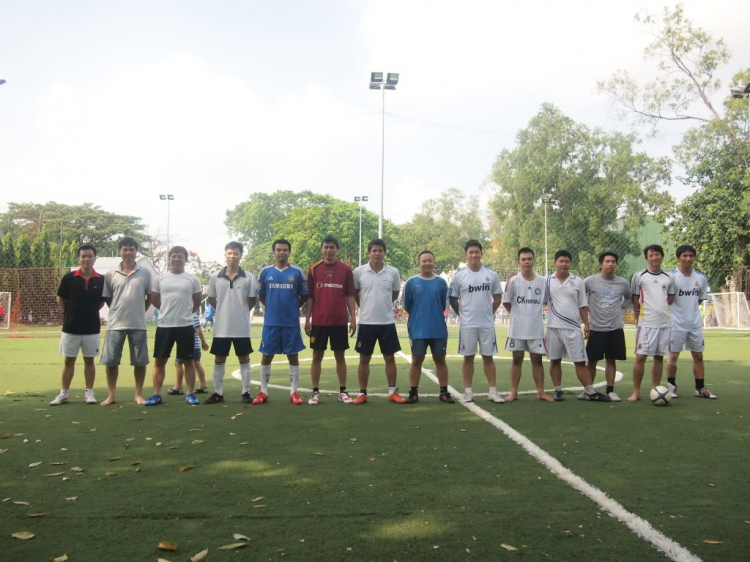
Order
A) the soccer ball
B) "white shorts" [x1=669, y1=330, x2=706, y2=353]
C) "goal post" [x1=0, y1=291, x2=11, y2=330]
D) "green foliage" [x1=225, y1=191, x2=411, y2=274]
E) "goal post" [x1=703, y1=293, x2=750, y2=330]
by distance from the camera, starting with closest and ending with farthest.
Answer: the soccer ball, "white shorts" [x1=669, y1=330, x2=706, y2=353], "goal post" [x1=703, y1=293, x2=750, y2=330], "goal post" [x1=0, y1=291, x2=11, y2=330], "green foliage" [x1=225, y1=191, x2=411, y2=274]

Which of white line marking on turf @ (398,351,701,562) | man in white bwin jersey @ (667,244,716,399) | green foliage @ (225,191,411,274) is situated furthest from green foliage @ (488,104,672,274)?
white line marking on turf @ (398,351,701,562)

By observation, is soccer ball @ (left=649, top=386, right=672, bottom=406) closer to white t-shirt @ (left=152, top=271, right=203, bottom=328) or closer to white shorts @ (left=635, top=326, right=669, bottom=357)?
white shorts @ (left=635, top=326, right=669, bottom=357)

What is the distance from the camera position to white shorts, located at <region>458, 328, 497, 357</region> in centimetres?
765

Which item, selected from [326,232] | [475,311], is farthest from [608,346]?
[326,232]

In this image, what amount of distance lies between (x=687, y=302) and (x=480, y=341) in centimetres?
282

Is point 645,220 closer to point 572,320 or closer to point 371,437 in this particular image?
point 572,320

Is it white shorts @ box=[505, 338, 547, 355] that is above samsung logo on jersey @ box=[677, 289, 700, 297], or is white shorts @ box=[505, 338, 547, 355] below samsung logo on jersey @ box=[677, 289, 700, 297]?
below

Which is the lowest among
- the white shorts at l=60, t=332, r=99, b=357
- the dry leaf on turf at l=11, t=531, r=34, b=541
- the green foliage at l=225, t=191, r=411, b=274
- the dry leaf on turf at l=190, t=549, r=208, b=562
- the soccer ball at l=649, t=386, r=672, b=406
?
the dry leaf on turf at l=11, t=531, r=34, b=541

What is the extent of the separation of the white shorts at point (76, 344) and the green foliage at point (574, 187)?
4287 cm

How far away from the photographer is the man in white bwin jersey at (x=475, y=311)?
7.67 m

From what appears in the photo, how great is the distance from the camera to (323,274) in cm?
766

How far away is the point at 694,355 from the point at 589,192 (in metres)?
41.5

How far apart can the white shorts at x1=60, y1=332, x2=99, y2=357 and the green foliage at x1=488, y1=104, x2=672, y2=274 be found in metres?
42.9

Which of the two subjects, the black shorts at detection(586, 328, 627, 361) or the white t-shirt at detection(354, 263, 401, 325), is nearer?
the white t-shirt at detection(354, 263, 401, 325)
